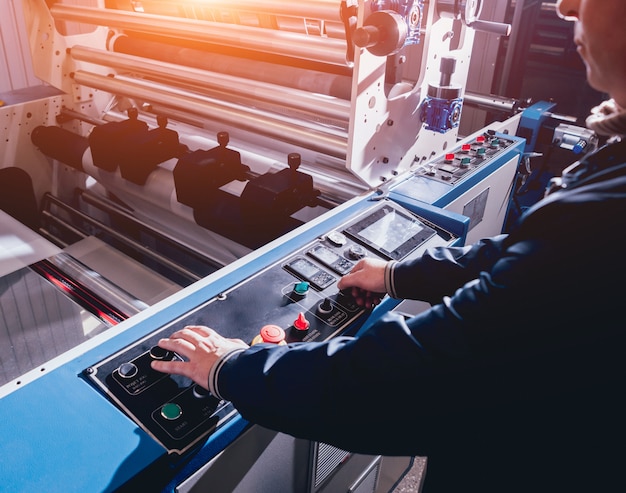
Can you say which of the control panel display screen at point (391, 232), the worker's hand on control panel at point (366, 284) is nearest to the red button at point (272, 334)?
the worker's hand on control panel at point (366, 284)

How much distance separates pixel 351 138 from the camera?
1.48m

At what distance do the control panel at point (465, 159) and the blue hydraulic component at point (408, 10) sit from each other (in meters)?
0.45

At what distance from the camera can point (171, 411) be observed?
2.82 feet

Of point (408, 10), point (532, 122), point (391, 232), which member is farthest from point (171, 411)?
point (532, 122)

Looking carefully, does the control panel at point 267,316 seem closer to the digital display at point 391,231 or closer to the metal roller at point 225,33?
the digital display at point 391,231

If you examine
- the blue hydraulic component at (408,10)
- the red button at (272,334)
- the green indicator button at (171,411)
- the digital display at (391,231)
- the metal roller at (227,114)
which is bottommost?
the green indicator button at (171,411)

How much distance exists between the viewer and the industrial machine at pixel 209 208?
0.86 m

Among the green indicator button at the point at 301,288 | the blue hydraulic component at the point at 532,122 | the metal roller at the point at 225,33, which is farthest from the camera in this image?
the blue hydraulic component at the point at 532,122

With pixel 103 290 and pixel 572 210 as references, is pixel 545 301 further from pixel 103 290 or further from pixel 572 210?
pixel 103 290

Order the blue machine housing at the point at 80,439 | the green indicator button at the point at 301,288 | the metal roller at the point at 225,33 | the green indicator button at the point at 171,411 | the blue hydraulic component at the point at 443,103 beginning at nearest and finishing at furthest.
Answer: the blue machine housing at the point at 80,439 < the green indicator button at the point at 171,411 < the green indicator button at the point at 301,288 < the metal roller at the point at 225,33 < the blue hydraulic component at the point at 443,103

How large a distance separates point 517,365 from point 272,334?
0.50 m

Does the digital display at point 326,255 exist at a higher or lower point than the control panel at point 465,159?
lower

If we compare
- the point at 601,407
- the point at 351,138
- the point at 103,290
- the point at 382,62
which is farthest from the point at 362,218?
the point at 601,407

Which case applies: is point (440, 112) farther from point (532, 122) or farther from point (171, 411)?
point (171, 411)
